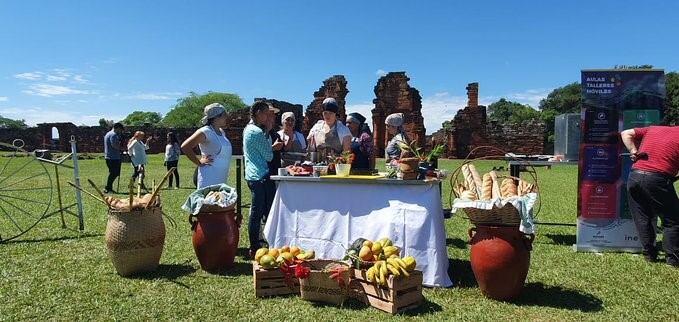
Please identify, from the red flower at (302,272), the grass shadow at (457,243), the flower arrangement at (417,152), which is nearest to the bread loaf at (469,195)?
the flower arrangement at (417,152)

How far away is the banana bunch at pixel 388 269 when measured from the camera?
404 cm

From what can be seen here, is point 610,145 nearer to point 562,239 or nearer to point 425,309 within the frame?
point 562,239

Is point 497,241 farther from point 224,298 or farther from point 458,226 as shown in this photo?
point 458,226

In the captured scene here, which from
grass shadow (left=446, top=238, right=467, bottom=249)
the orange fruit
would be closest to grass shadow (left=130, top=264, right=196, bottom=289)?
the orange fruit

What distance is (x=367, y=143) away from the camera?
21.9 feet

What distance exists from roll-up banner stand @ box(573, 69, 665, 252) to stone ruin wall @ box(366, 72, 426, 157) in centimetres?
2371

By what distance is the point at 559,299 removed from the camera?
446 cm

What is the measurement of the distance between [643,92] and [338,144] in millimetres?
3804

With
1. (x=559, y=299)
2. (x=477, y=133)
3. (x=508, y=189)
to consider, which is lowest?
(x=559, y=299)

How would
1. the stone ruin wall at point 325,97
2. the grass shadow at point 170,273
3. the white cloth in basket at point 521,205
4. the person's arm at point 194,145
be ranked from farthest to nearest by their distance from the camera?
the stone ruin wall at point 325,97 → the person's arm at point 194,145 → the grass shadow at point 170,273 → the white cloth in basket at point 521,205

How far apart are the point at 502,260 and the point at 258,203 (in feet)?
8.97

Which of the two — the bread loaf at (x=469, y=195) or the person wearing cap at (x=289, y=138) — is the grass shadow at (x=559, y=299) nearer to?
the bread loaf at (x=469, y=195)

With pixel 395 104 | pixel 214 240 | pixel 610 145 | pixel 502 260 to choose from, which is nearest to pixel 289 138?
pixel 214 240

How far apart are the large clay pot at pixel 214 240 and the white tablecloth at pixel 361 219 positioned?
0.43 m
